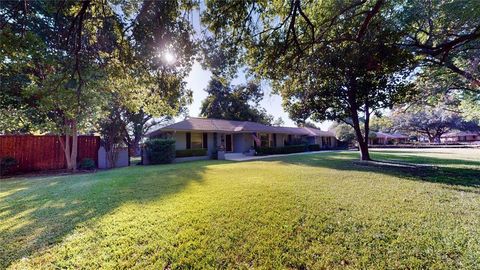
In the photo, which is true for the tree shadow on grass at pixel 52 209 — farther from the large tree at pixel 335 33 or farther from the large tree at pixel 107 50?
the large tree at pixel 335 33

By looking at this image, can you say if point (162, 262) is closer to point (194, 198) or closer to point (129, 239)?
point (129, 239)

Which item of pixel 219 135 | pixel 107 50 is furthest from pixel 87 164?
pixel 219 135

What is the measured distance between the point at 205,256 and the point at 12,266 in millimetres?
2584

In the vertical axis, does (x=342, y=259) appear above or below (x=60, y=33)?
below

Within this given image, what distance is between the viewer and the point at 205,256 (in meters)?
2.88

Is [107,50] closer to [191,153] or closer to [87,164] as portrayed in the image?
[87,164]

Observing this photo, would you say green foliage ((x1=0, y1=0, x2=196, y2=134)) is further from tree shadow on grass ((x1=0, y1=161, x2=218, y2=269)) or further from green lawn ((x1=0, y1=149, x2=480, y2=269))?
green lawn ((x1=0, y1=149, x2=480, y2=269))

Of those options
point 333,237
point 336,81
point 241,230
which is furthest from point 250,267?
point 336,81

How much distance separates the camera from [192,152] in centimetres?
1816

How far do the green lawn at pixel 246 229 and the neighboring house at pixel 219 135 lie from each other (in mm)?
11963

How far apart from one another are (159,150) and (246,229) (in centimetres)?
1346

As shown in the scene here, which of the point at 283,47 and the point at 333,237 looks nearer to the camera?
the point at 333,237

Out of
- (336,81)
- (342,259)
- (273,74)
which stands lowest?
(342,259)

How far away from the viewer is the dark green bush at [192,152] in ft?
56.9
